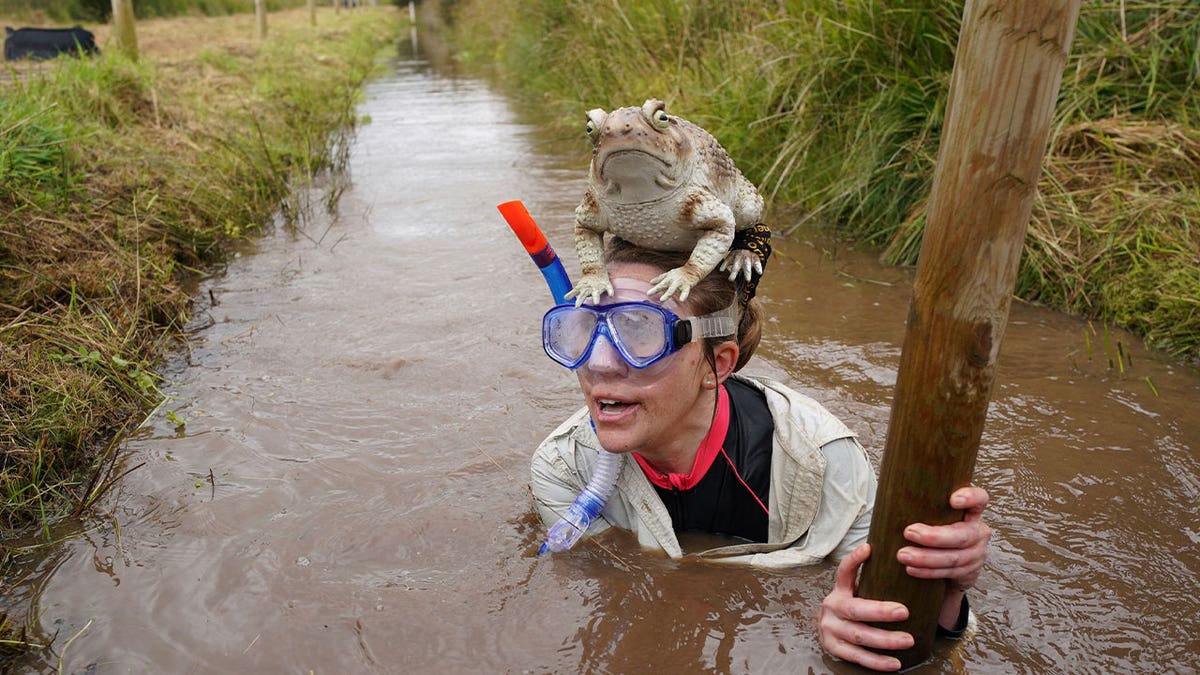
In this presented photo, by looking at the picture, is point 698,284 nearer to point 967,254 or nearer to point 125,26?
point 967,254

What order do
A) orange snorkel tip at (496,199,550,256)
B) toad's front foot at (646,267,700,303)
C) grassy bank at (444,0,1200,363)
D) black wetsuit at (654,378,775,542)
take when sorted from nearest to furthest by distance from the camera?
toad's front foot at (646,267,700,303)
orange snorkel tip at (496,199,550,256)
black wetsuit at (654,378,775,542)
grassy bank at (444,0,1200,363)

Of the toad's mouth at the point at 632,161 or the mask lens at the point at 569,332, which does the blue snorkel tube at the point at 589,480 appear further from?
the toad's mouth at the point at 632,161

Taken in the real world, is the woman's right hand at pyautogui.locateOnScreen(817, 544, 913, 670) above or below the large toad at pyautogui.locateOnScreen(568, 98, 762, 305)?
below

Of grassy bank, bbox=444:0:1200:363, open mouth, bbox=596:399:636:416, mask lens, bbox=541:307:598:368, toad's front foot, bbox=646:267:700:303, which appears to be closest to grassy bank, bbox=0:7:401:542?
mask lens, bbox=541:307:598:368

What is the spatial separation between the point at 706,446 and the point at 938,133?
3.84 metres

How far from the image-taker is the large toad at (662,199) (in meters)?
1.96

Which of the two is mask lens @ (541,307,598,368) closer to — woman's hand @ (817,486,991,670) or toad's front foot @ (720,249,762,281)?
toad's front foot @ (720,249,762,281)

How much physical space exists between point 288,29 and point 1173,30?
90.0 feet

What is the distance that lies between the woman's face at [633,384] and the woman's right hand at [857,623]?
2.02 ft

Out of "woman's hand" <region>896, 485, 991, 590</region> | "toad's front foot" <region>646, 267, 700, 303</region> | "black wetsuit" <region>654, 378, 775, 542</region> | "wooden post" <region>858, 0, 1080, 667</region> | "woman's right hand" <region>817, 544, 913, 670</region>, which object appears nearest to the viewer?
"wooden post" <region>858, 0, 1080, 667</region>

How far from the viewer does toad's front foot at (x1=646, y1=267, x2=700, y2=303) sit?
6.85 feet

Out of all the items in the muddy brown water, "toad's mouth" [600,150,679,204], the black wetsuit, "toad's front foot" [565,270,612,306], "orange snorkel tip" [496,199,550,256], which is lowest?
the muddy brown water

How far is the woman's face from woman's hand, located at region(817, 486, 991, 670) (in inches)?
24.4

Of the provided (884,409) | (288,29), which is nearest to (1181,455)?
(884,409)
